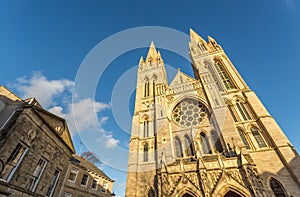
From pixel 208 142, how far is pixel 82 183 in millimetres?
14979

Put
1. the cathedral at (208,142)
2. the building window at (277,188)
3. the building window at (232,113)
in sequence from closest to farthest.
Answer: the building window at (277,188) → the cathedral at (208,142) → the building window at (232,113)

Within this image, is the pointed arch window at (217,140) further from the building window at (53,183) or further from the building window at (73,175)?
the building window at (73,175)

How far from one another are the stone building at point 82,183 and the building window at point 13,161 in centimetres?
816

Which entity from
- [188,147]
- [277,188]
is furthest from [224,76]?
[277,188]

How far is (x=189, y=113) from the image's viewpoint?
20.0m

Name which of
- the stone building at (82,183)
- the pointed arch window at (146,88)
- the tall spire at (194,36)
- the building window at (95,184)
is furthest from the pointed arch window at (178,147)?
the tall spire at (194,36)

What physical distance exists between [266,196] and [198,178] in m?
4.68

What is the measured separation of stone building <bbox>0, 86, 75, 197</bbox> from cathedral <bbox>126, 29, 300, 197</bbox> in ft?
27.3

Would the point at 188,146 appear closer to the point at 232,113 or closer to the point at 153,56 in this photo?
the point at 232,113

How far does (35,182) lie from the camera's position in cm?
860

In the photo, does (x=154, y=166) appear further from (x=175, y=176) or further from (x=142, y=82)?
(x=142, y=82)

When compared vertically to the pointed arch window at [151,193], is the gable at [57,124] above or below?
above

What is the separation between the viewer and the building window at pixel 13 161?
691 centimetres

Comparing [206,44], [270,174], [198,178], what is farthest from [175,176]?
[206,44]
